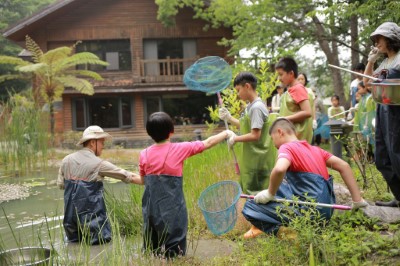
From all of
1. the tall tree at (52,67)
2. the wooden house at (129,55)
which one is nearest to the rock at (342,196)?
the tall tree at (52,67)

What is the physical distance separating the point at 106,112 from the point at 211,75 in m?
16.8

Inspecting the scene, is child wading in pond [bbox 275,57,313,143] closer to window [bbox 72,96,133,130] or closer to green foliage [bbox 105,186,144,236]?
green foliage [bbox 105,186,144,236]

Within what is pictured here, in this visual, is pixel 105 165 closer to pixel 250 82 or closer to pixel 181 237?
pixel 181 237

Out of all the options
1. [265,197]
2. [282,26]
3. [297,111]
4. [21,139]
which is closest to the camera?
[265,197]

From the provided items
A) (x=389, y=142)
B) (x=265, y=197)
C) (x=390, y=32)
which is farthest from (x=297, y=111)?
(x=265, y=197)

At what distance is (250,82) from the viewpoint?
3955 mm

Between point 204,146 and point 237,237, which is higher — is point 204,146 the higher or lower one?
the higher one

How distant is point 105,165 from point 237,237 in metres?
1.36

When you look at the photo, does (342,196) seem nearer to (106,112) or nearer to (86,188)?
(86,188)

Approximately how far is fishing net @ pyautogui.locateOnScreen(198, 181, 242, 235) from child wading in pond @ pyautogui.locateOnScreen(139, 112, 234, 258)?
0.22 m

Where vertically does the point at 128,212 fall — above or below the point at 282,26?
below

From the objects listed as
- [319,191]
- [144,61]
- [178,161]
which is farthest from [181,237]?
[144,61]

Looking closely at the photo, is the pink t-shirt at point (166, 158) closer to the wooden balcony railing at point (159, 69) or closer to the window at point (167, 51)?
the wooden balcony railing at point (159, 69)

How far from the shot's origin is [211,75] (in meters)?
4.57
